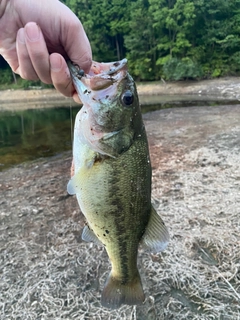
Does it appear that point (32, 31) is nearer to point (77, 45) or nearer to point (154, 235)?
point (77, 45)

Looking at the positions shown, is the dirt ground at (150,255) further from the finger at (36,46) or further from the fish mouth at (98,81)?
the finger at (36,46)

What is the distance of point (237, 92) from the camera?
2709 cm

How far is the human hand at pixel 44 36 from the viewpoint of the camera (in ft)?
6.77

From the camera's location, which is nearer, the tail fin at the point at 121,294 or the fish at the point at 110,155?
the fish at the point at 110,155

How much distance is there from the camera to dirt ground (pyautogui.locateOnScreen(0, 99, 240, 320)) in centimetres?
386

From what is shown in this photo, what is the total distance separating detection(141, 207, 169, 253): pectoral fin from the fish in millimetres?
19

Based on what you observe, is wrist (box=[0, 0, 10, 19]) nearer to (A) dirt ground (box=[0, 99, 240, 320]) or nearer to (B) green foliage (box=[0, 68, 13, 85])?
(A) dirt ground (box=[0, 99, 240, 320])

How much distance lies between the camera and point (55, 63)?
213 cm

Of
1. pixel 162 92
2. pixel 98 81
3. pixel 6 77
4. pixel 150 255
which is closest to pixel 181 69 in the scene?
pixel 162 92

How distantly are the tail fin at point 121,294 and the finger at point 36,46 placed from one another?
1.69 m

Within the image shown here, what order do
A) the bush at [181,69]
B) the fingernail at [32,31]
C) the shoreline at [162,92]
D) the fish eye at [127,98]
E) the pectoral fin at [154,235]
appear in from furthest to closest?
the bush at [181,69] → the shoreline at [162,92] → the pectoral fin at [154,235] → the fish eye at [127,98] → the fingernail at [32,31]

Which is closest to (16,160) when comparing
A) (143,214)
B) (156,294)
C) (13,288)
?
(13,288)

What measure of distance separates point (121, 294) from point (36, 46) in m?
1.90

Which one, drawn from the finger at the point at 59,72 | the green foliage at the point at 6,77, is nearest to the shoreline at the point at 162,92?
the green foliage at the point at 6,77
